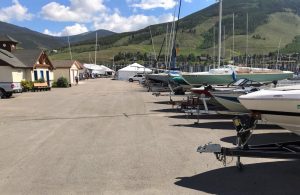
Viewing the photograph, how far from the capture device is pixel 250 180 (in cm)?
732

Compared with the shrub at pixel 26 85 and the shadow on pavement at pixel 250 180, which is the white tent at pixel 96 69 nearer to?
the shrub at pixel 26 85

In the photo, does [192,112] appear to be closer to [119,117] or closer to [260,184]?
[119,117]

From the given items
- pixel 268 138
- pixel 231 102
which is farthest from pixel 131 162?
pixel 231 102

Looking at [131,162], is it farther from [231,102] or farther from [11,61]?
[11,61]

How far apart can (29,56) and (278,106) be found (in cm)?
4171

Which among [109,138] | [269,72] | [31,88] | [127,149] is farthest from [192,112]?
[31,88]

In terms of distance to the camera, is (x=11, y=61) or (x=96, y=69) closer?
(x=11, y=61)

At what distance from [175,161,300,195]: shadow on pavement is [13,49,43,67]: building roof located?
38923 millimetres

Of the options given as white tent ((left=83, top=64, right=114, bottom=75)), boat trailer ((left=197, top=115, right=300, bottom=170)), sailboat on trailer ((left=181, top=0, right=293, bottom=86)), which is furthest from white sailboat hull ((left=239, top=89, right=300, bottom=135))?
white tent ((left=83, top=64, right=114, bottom=75))

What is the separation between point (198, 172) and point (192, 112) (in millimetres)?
6753

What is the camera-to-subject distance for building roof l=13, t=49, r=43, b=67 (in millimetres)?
44578

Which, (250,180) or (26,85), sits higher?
(26,85)

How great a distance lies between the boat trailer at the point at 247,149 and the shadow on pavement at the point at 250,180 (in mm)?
300

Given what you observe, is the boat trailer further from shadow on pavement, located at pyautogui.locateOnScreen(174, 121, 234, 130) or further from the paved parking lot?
shadow on pavement, located at pyautogui.locateOnScreen(174, 121, 234, 130)
